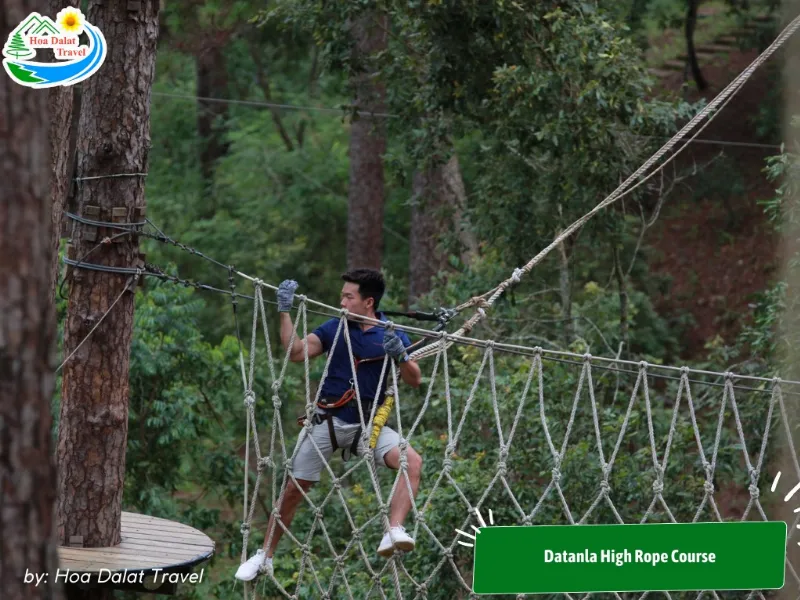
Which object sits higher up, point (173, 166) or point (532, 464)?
point (173, 166)

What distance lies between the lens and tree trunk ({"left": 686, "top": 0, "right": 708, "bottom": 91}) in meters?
12.2

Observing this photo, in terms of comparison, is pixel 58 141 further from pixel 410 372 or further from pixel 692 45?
pixel 692 45

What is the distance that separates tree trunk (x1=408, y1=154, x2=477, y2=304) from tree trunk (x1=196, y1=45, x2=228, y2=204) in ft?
10.7

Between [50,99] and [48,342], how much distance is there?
2263mm

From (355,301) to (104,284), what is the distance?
912 mm

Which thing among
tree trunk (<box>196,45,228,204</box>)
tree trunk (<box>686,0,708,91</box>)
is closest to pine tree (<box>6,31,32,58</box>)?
tree trunk (<box>196,45,228,204</box>)

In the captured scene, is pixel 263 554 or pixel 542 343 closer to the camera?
pixel 263 554

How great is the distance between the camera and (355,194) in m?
10.4

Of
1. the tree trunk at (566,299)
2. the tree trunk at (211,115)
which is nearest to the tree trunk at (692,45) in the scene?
the tree trunk at (211,115)

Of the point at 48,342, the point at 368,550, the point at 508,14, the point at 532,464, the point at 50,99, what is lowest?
the point at 368,550

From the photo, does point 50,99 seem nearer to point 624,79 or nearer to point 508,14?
point 508,14

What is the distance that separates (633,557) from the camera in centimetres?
412

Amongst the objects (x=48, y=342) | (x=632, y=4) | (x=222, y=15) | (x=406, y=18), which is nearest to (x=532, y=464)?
(x=406, y=18)

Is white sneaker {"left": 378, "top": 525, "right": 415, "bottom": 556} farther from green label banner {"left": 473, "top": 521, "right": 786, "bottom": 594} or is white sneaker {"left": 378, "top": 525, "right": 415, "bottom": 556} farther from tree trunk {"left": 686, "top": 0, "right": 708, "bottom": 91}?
tree trunk {"left": 686, "top": 0, "right": 708, "bottom": 91}
